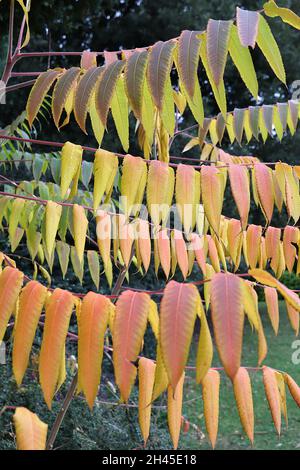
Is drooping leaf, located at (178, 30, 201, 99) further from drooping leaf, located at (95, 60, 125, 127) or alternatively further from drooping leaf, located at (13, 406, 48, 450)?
drooping leaf, located at (13, 406, 48, 450)

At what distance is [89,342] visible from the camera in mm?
769

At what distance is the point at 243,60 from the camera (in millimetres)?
1035

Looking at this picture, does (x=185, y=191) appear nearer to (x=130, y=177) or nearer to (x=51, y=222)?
(x=130, y=177)

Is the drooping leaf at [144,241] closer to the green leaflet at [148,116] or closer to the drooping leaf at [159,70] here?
the green leaflet at [148,116]

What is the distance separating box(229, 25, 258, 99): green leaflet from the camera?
102cm

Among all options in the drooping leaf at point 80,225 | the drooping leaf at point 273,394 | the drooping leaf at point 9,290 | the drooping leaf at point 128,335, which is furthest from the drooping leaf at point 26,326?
the drooping leaf at point 273,394

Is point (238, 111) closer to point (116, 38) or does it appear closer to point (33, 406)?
point (33, 406)

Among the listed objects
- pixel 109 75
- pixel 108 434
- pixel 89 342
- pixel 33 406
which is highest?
pixel 109 75

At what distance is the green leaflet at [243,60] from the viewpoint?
1.02 m

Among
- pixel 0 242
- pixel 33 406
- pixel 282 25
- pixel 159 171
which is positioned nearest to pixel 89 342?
pixel 159 171

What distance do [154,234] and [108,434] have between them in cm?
260

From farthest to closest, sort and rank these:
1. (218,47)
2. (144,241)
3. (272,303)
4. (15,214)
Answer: (15,214) → (272,303) → (144,241) → (218,47)

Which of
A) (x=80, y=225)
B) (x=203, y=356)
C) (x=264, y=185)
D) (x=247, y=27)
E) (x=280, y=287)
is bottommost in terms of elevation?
(x=203, y=356)

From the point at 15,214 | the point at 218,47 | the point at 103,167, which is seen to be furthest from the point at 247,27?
the point at 15,214
